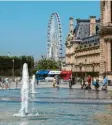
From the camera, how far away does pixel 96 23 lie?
511 ft

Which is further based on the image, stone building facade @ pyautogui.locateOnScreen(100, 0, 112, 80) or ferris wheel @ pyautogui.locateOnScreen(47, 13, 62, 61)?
ferris wheel @ pyautogui.locateOnScreen(47, 13, 62, 61)

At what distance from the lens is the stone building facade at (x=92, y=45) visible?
77.8m

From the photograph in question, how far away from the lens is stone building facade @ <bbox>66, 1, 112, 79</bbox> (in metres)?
77.8

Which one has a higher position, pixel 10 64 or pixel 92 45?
pixel 92 45

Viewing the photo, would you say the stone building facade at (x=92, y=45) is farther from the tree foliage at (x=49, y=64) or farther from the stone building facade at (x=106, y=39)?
the tree foliage at (x=49, y=64)

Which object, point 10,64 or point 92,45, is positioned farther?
point 10,64

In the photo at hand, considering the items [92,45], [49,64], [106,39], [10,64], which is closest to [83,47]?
[92,45]


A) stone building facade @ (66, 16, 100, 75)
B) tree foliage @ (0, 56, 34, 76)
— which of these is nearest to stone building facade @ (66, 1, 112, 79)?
stone building facade @ (66, 16, 100, 75)

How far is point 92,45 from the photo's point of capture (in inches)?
5162

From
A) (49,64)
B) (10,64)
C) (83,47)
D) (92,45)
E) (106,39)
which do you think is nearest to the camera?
(106,39)

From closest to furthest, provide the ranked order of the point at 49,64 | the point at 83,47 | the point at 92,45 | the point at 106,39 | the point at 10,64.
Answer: the point at 106,39
the point at 92,45
the point at 83,47
the point at 10,64
the point at 49,64

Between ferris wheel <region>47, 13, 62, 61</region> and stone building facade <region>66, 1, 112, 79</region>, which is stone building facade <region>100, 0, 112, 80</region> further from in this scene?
ferris wheel <region>47, 13, 62, 61</region>

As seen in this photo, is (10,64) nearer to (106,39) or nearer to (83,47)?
(83,47)

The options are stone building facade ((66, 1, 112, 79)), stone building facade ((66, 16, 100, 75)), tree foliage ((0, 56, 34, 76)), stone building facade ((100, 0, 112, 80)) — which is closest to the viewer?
stone building facade ((100, 0, 112, 80))
